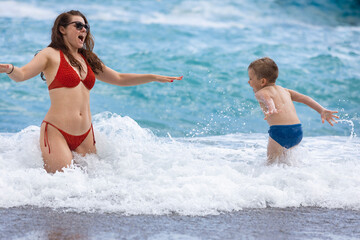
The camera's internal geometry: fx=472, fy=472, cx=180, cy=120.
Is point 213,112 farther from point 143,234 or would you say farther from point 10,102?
point 143,234

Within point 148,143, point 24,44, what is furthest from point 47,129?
point 24,44

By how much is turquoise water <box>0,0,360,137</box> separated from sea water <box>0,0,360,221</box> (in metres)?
0.05

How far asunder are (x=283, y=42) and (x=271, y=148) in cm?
1489

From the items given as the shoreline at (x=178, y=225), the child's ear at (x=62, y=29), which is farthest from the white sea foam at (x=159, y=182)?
the child's ear at (x=62, y=29)

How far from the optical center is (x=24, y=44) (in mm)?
15852

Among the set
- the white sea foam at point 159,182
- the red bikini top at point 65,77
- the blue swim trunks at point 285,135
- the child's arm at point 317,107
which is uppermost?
the red bikini top at point 65,77

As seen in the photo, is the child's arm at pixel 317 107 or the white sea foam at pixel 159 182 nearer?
the white sea foam at pixel 159 182

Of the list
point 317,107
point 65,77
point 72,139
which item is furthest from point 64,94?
point 317,107

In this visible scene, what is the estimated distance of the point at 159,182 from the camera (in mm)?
3910

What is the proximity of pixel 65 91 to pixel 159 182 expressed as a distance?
1.16 meters

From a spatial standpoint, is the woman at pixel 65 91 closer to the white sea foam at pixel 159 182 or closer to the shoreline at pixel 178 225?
the white sea foam at pixel 159 182

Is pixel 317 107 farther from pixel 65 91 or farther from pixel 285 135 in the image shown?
pixel 65 91

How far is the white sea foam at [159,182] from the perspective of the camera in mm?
3412

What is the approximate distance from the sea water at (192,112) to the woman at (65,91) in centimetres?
16
